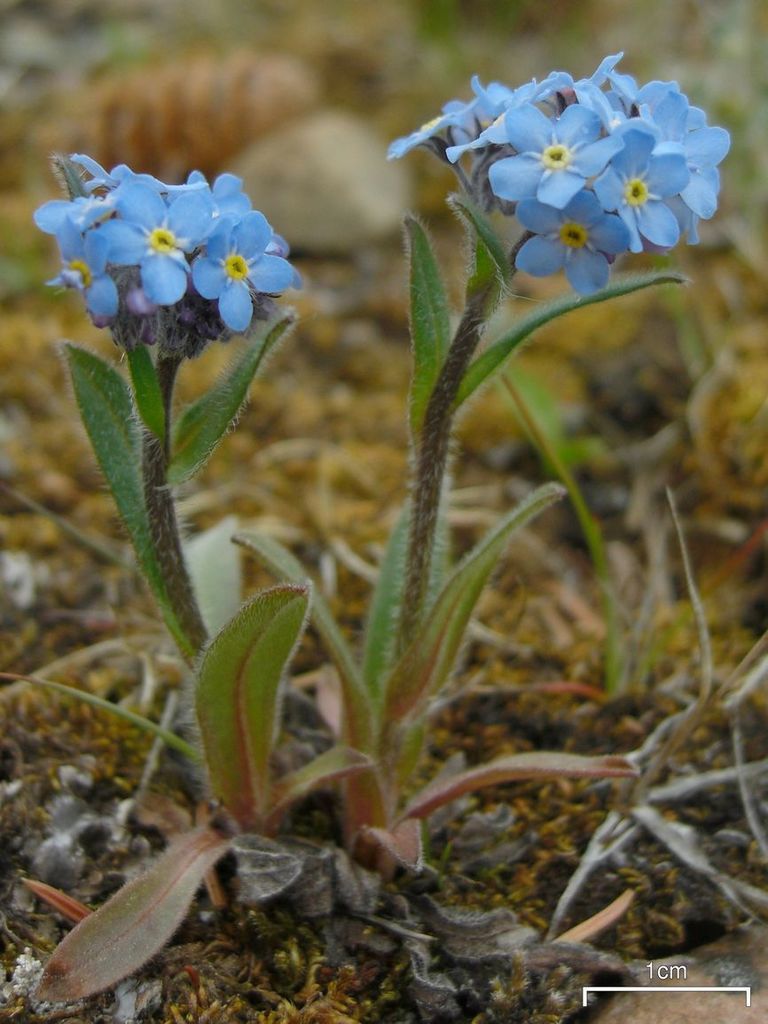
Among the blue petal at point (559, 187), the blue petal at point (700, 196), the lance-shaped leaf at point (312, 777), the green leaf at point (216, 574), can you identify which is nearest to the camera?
the blue petal at point (559, 187)

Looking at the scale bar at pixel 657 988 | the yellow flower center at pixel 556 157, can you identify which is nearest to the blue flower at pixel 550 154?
the yellow flower center at pixel 556 157

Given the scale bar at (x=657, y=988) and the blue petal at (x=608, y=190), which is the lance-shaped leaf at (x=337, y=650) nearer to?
the scale bar at (x=657, y=988)

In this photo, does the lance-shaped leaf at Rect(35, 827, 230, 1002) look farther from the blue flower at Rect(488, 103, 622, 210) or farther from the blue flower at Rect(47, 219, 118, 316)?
the blue flower at Rect(488, 103, 622, 210)

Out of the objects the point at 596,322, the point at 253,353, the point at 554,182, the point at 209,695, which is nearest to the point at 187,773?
the point at 209,695

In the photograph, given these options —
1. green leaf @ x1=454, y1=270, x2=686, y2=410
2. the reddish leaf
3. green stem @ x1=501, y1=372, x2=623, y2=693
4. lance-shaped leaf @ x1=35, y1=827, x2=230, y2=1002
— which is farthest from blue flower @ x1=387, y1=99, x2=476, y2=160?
the reddish leaf

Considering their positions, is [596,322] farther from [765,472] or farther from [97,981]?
[97,981]
